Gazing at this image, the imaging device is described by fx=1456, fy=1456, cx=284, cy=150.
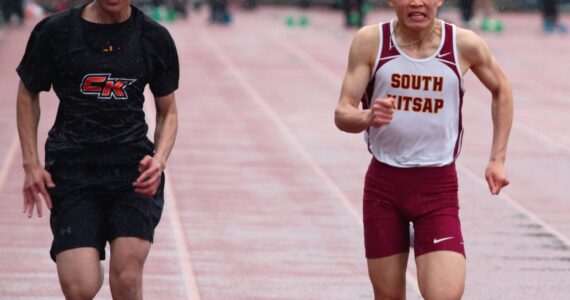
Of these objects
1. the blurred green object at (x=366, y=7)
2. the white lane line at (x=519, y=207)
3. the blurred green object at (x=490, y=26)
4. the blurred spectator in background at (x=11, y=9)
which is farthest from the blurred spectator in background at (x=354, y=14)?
the white lane line at (x=519, y=207)

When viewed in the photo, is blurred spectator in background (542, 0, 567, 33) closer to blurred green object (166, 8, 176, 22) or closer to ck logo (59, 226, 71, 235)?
blurred green object (166, 8, 176, 22)

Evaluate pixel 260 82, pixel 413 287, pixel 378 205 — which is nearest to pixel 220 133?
pixel 260 82

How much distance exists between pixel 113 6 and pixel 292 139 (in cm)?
999

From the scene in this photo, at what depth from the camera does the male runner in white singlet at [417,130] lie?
5.82m

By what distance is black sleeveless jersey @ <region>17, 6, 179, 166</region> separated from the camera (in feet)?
18.8

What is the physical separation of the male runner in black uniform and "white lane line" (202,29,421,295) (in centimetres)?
294

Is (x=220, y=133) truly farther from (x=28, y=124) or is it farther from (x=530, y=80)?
(x=28, y=124)

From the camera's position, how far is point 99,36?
575 cm

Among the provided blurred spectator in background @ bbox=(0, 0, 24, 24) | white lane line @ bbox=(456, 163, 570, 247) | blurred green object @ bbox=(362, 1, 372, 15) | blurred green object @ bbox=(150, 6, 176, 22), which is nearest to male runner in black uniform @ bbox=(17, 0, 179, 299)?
white lane line @ bbox=(456, 163, 570, 247)

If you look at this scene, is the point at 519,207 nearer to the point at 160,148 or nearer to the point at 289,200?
the point at 289,200

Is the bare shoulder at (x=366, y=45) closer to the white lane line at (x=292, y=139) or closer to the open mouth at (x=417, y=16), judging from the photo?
the open mouth at (x=417, y=16)

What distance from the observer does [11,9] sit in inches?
1262

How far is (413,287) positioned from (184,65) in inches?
607

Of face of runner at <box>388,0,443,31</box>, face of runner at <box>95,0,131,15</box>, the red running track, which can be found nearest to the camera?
face of runner at <box>95,0,131,15</box>
